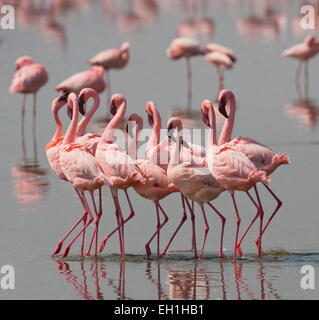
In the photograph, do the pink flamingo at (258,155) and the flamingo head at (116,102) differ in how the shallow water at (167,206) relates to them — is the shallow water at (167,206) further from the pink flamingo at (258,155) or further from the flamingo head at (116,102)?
the flamingo head at (116,102)

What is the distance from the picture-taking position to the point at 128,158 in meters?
10.4

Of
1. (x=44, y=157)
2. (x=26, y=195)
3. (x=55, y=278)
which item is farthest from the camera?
(x=44, y=157)

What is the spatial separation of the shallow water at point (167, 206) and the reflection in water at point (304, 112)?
2 centimetres

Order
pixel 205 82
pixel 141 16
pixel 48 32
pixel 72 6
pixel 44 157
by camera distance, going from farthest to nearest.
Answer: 1. pixel 72 6
2. pixel 141 16
3. pixel 48 32
4. pixel 205 82
5. pixel 44 157

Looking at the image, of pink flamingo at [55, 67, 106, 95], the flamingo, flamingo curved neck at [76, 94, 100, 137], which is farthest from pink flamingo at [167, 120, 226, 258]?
pink flamingo at [55, 67, 106, 95]

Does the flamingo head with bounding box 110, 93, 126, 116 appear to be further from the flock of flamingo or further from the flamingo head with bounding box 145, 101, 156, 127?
the flamingo head with bounding box 145, 101, 156, 127

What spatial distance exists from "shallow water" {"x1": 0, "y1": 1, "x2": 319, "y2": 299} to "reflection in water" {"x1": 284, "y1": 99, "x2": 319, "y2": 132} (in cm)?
2

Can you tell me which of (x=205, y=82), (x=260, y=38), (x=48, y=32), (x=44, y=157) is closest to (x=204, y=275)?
(x=44, y=157)

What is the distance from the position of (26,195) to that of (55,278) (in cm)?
364

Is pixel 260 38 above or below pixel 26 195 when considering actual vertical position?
above

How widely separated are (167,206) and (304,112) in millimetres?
7174

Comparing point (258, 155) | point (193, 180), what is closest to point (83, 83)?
point (258, 155)

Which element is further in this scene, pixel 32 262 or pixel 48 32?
pixel 48 32

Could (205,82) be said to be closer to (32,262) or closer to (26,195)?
(26,195)
